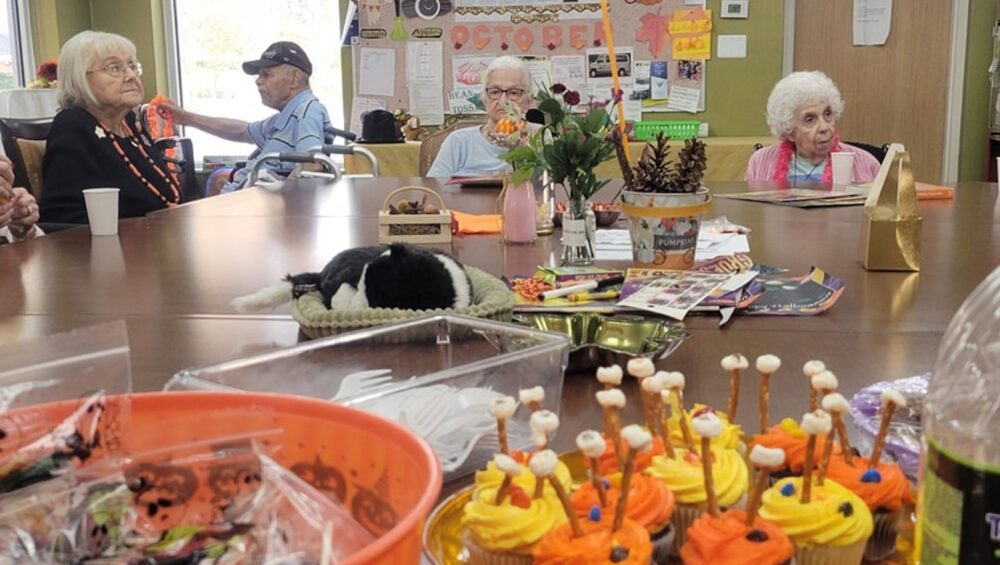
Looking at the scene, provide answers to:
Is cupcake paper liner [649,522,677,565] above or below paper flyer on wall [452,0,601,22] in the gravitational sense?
below

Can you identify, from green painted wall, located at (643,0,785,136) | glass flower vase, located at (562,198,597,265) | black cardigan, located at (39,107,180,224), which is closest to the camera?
glass flower vase, located at (562,198,597,265)

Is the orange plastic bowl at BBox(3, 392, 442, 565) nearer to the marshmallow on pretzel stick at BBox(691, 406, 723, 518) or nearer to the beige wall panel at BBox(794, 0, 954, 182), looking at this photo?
the marshmallow on pretzel stick at BBox(691, 406, 723, 518)

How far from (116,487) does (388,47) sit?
16.9ft

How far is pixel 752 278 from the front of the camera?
125 cm

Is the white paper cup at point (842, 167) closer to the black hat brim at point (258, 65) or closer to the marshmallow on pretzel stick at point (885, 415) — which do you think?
the marshmallow on pretzel stick at point (885, 415)

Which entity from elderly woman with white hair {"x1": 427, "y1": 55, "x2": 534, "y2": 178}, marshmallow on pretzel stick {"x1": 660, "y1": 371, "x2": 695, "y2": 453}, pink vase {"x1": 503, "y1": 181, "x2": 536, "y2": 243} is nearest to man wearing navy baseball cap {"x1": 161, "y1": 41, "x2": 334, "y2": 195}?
elderly woman with white hair {"x1": 427, "y1": 55, "x2": 534, "y2": 178}

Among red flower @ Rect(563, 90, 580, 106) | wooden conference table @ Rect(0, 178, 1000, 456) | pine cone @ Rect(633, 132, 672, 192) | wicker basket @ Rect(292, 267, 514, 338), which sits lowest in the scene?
wooden conference table @ Rect(0, 178, 1000, 456)

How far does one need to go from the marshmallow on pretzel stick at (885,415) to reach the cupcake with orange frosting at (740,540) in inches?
3.5

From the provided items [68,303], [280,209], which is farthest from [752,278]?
[280,209]

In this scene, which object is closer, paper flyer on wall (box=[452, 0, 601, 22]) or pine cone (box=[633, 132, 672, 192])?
pine cone (box=[633, 132, 672, 192])

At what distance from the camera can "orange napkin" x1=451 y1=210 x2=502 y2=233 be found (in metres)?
1.93

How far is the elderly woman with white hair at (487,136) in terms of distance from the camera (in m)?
3.37

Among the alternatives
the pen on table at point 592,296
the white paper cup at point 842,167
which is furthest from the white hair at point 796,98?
the pen on table at point 592,296

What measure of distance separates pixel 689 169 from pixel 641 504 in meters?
0.98
